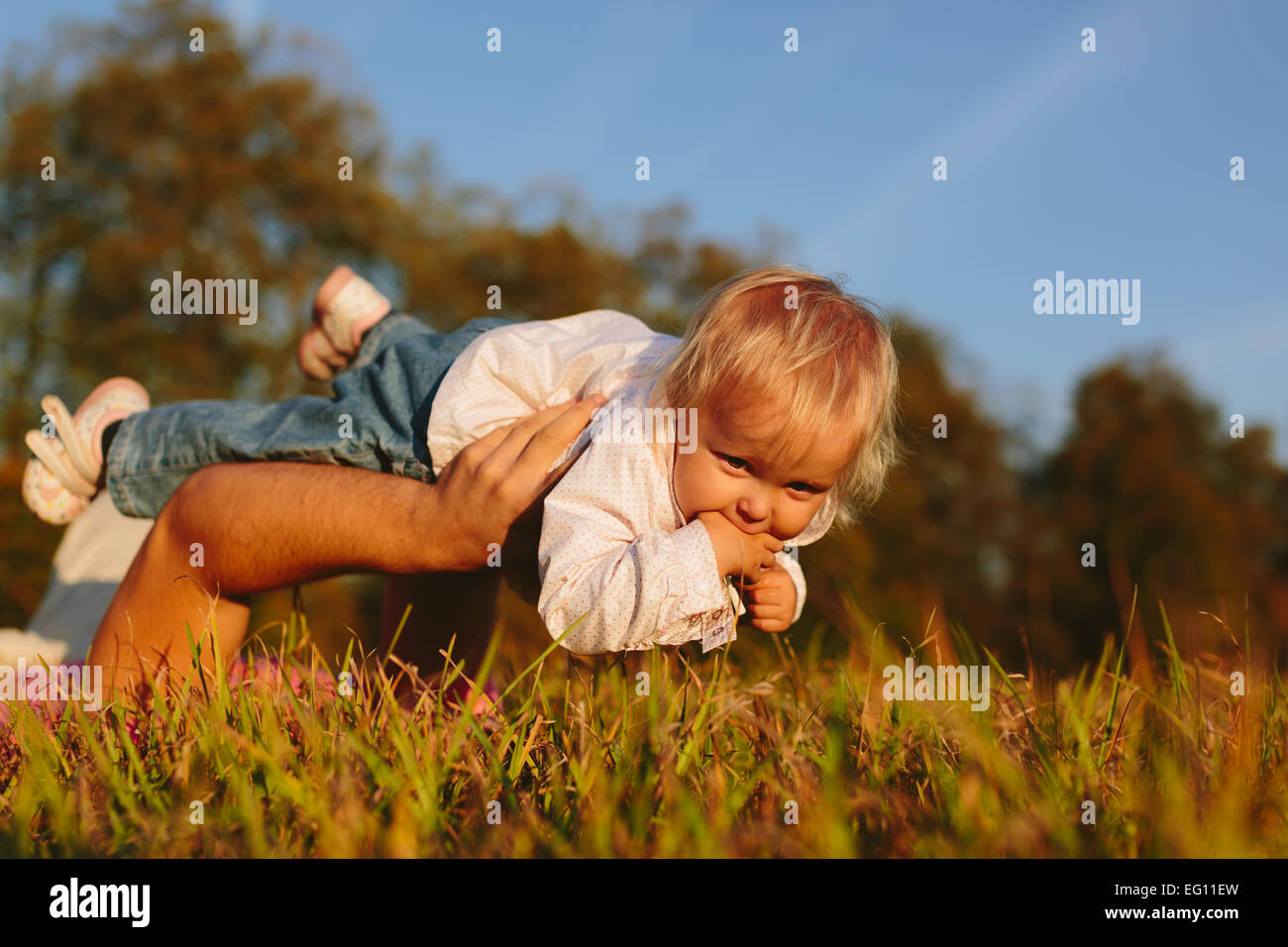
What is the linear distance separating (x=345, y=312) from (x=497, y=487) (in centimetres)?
125

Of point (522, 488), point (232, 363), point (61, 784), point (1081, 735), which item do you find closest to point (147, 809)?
point (61, 784)

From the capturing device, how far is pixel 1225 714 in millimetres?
2180

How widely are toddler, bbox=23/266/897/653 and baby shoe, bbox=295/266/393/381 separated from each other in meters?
0.21

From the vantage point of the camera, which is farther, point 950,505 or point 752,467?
point 950,505

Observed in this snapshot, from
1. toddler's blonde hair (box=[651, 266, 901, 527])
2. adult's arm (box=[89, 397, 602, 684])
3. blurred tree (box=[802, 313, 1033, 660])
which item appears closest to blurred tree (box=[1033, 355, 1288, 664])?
blurred tree (box=[802, 313, 1033, 660])

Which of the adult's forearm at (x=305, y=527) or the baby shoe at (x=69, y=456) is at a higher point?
the baby shoe at (x=69, y=456)

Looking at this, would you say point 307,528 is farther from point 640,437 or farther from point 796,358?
point 796,358

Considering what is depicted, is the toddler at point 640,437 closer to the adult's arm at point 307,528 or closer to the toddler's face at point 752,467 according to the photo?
the toddler's face at point 752,467

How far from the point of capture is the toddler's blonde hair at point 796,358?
2.32 m

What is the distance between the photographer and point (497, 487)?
2.43 m

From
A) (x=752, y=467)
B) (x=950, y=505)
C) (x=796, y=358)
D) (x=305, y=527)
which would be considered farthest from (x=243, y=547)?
(x=950, y=505)

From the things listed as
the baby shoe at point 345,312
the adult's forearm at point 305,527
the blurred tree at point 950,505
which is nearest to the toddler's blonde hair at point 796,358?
the adult's forearm at point 305,527
